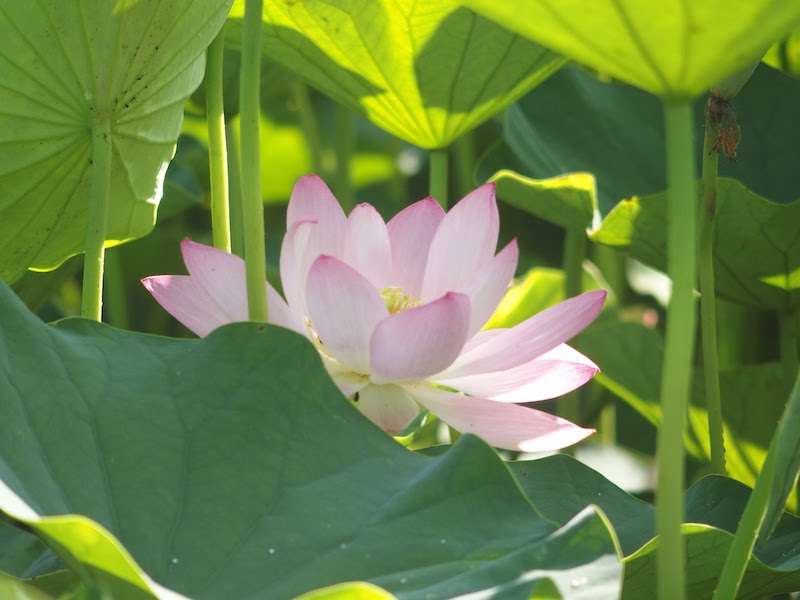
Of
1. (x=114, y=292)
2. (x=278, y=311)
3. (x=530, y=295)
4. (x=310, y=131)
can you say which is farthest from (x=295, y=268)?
(x=310, y=131)

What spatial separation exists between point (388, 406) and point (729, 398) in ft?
1.84

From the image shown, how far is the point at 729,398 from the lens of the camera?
1.10m

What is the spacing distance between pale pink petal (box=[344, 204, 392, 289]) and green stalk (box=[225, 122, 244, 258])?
24cm

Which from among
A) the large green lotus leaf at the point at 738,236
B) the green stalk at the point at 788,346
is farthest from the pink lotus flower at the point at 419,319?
the green stalk at the point at 788,346

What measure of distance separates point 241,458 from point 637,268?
4.41 feet

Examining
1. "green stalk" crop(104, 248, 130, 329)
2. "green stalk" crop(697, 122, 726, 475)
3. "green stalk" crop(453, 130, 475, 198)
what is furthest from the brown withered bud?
"green stalk" crop(453, 130, 475, 198)

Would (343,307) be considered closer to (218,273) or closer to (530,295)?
(218,273)

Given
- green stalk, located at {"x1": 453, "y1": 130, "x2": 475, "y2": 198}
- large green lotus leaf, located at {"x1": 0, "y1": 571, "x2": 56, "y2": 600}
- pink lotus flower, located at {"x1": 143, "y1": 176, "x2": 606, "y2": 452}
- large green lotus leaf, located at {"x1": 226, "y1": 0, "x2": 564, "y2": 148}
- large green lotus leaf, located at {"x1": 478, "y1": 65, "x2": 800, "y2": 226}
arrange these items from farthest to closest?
green stalk, located at {"x1": 453, "y1": 130, "x2": 475, "y2": 198}
large green lotus leaf, located at {"x1": 478, "y1": 65, "x2": 800, "y2": 226}
large green lotus leaf, located at {"x1": 226, "y1": 0, "x2": 564, "y2": 148}
pink lotus flower, located at {"x1": 143, "y1": 176, "x2": 606, "y2": 452}
large green lotus leaf, located at {"x1": 0, "y1": 571, "x2": 56, "y2": 600}

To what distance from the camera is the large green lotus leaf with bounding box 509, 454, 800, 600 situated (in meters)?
0.63

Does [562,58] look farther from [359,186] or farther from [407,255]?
[359,186]

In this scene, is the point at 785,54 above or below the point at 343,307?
above

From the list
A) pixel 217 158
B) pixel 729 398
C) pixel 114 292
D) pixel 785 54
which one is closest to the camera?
pixel 217 158

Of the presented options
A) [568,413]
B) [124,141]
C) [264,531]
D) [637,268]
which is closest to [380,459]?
[264,531]

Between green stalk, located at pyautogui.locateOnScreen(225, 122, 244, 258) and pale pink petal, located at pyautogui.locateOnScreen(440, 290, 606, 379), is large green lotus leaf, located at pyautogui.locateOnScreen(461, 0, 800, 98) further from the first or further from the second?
green stalk, located at pyautogui.locateOnScreen(225, 122, 244, 258)
